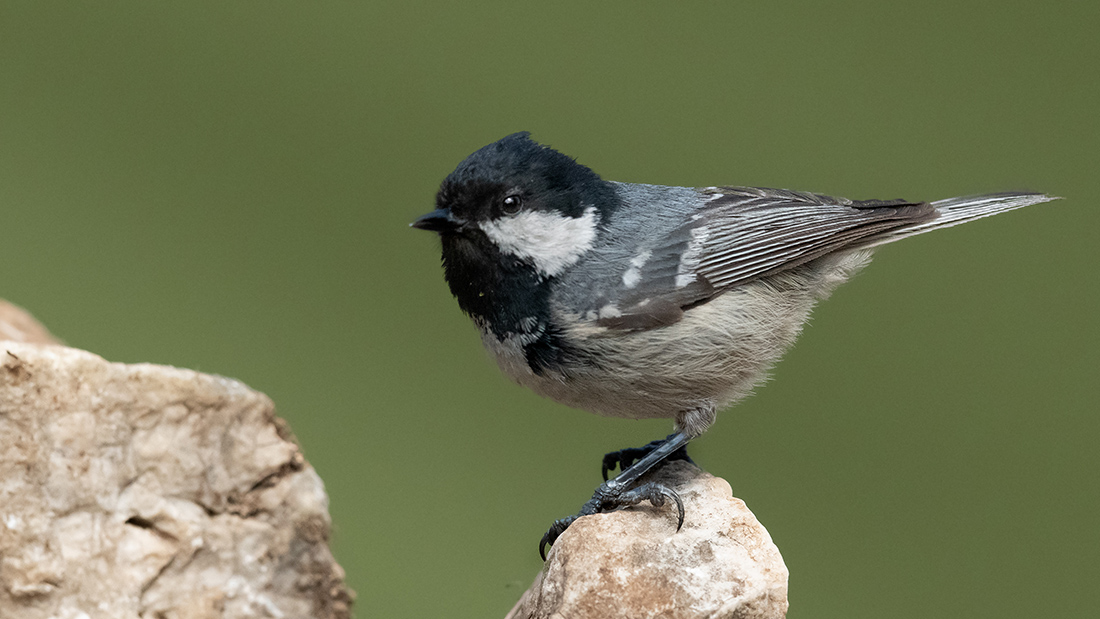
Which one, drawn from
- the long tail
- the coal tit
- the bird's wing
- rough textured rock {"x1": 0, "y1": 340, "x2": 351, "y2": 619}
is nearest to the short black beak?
the coal tit

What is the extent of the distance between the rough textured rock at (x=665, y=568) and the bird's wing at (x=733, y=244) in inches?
16.8

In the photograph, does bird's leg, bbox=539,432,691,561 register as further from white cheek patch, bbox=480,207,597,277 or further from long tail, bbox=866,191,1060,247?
long tail, bbox=866,191,1060,247

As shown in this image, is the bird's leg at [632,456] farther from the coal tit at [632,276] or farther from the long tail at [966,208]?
the long tail at [966,208]

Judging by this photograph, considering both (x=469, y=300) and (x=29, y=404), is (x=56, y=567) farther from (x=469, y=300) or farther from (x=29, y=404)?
(x=469, y=300)

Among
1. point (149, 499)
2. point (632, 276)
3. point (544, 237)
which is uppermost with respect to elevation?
point (544, 237)

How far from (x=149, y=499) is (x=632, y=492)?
3.54 ft

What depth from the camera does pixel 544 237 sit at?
6.75 ft

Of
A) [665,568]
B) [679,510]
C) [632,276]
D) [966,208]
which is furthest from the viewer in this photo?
[966,208]

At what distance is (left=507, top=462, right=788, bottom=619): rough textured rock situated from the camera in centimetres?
182

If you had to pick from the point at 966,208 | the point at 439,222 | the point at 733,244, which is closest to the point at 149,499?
the point at 439,222

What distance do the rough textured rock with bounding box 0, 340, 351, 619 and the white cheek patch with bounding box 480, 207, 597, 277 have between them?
0.76 meters

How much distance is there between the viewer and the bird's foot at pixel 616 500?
1990mm

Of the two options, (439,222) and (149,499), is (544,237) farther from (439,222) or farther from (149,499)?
(149,499)

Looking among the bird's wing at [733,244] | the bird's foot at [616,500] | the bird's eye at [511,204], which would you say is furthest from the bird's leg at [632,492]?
the bird's eye at [511,204]
